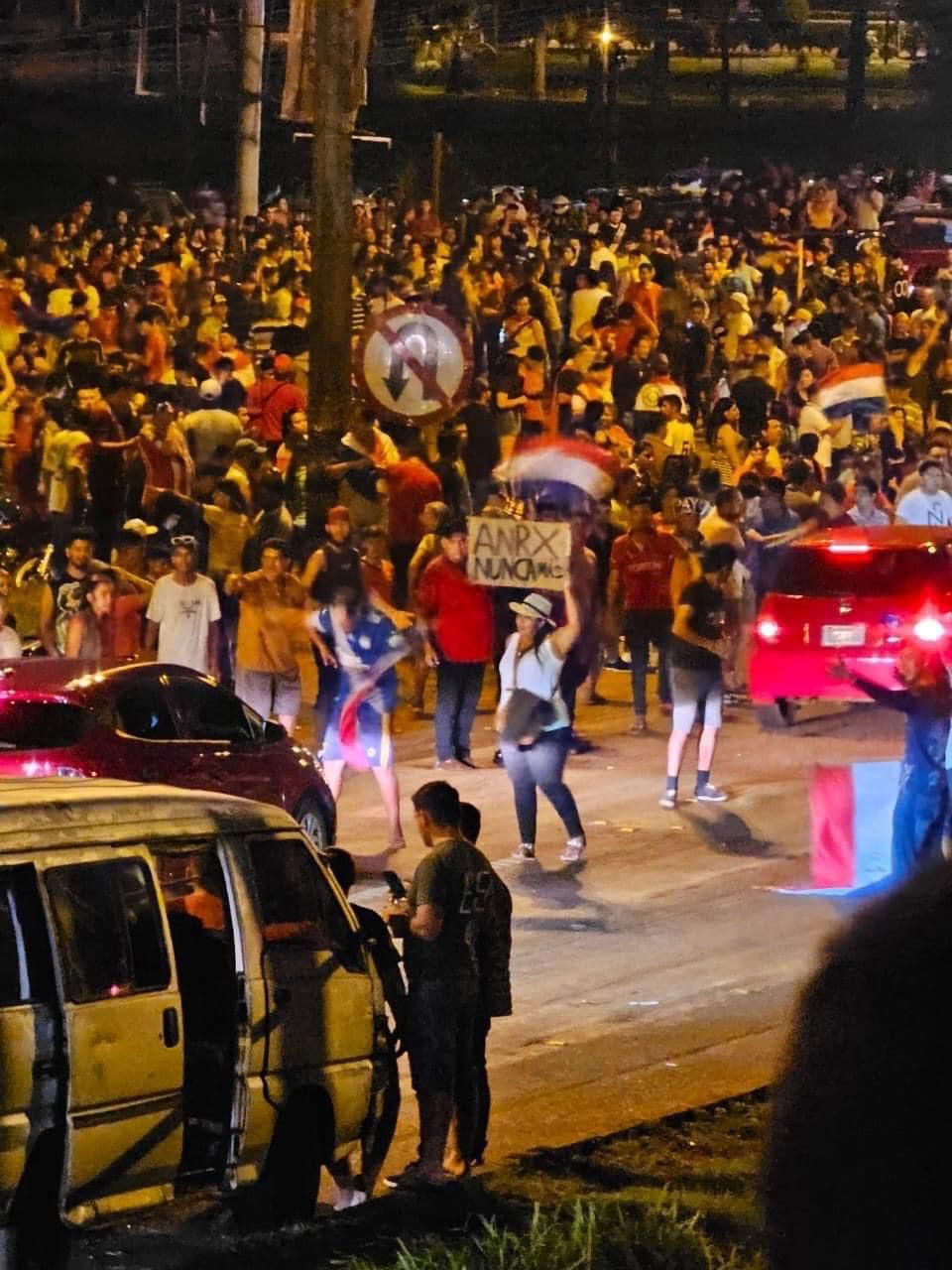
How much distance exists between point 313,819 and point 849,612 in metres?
6.44

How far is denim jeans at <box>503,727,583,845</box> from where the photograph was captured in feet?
43.1

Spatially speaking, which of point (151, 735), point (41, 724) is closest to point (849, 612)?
point (151, 735)

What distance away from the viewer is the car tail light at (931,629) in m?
17.6

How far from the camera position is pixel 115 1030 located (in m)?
6.44

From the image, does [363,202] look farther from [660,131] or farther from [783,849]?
[783,849]

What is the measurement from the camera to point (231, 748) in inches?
483

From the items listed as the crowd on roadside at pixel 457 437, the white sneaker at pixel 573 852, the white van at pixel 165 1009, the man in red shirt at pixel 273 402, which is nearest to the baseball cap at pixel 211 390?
the crowd on roadside at pixel 457 437

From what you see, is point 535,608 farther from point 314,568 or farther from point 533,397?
point 533,397

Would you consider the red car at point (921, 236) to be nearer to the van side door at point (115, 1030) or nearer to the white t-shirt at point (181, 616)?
the white t-shirt at point (181, 616)

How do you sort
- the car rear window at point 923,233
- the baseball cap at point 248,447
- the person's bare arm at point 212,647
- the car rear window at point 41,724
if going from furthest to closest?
1. the car rear window at point 923,233
2. the baseball cap at point 248,447
3. the person's bare arm at point 212,647
4. the car rear window at point 41,724

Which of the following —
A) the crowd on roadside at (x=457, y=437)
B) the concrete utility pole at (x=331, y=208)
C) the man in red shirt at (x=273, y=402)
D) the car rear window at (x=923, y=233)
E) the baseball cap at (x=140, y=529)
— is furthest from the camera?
the car rear window at (x=923, y=233)

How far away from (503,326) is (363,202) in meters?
5.80

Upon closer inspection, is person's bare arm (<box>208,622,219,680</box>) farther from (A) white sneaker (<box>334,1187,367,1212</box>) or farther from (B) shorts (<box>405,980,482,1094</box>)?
(A) white sneaker (<box>334,1187,367,1212</box>)

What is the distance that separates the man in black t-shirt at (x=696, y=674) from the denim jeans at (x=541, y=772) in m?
1.81
